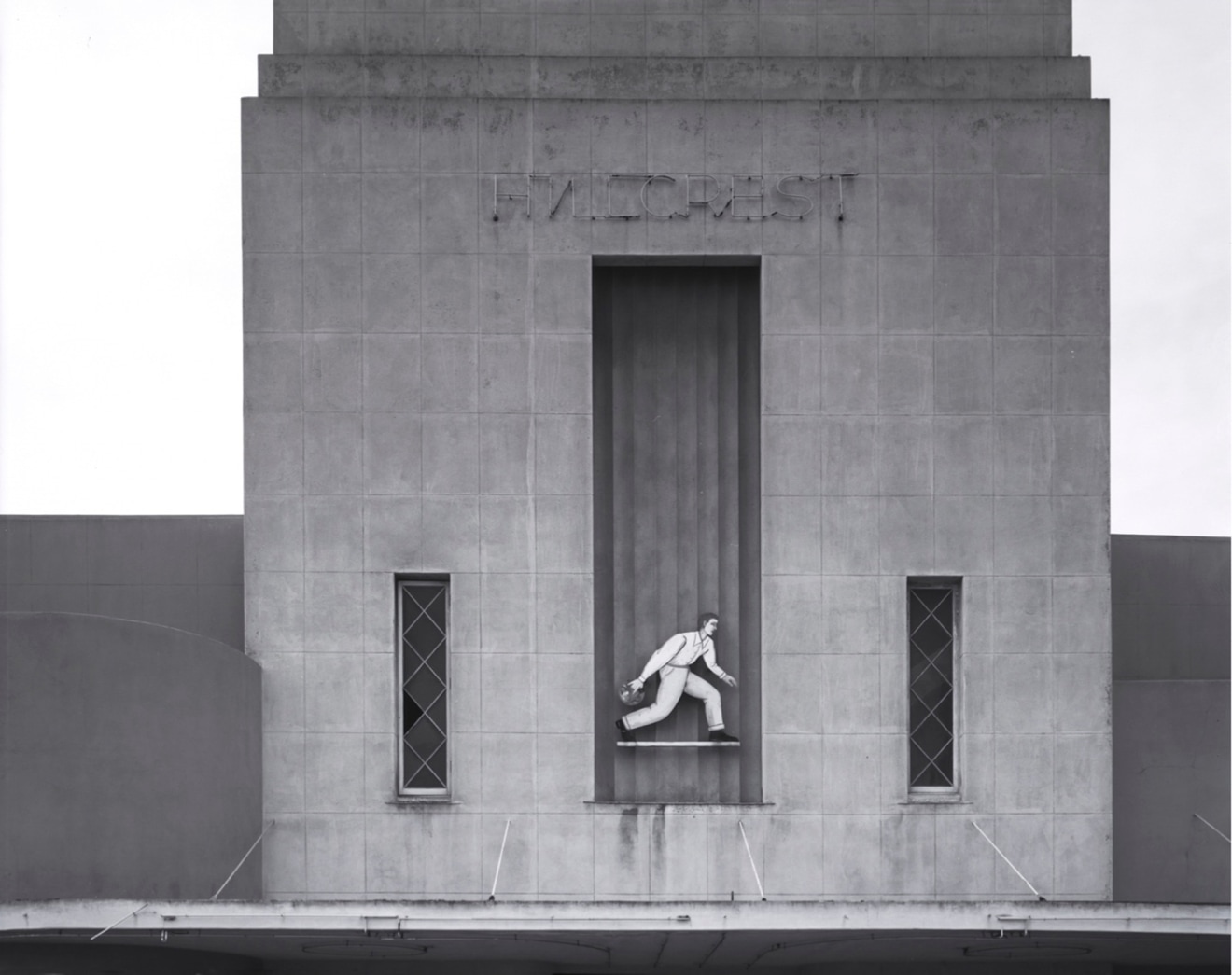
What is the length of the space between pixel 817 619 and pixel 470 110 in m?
8.73

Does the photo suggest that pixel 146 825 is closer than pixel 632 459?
Yes

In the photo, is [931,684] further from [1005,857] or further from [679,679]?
[679,679]

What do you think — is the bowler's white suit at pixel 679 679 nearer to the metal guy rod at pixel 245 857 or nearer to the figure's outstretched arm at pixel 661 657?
the figure's outstretched arm at pixel 661 657

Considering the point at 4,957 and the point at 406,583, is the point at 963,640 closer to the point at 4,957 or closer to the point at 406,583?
the point at 406,583

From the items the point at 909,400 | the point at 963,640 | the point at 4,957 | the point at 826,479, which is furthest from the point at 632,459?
the point at 4,957

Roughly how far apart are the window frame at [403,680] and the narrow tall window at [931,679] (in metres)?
6.54

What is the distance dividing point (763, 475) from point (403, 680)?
19.3 feet

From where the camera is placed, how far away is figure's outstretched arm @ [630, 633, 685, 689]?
758 inches

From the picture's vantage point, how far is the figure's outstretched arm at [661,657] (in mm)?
19266

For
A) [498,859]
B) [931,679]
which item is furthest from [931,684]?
[498,859]

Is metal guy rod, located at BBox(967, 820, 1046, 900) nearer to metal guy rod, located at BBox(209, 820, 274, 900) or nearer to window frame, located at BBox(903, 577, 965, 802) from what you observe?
window frame, located at BBox(903, 577, 965, 802)

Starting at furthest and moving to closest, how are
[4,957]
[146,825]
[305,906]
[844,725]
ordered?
[844,725], [146,825], [4,957], [305,906]

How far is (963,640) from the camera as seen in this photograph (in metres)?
19.2

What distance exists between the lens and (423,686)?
19391mm
